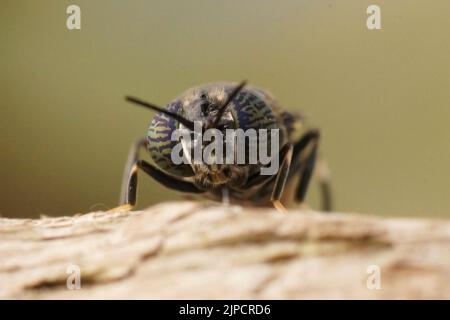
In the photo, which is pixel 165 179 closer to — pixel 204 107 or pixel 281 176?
pixel 204 107

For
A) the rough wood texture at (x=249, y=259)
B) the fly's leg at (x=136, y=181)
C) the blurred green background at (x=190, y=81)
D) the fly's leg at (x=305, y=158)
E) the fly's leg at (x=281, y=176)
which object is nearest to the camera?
the rough wood texture at (x=249, y=259)

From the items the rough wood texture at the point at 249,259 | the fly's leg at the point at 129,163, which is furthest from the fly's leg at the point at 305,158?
the rough wood texture at the point at 249,259

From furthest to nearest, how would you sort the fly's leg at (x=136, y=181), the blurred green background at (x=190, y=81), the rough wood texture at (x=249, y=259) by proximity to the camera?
the blurred green background at (x=190, y=81)
the fly's leg at (x=136, y=181)
the rough wood texture at (x=249, y=259)

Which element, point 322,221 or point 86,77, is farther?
point 86,77

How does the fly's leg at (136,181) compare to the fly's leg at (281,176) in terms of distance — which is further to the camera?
the fly's leg at (136,181)

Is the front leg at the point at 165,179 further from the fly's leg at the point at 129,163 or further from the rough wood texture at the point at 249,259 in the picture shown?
the rough wood texture at the point at 249,259

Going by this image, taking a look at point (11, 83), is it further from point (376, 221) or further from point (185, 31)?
point (376, 221)
